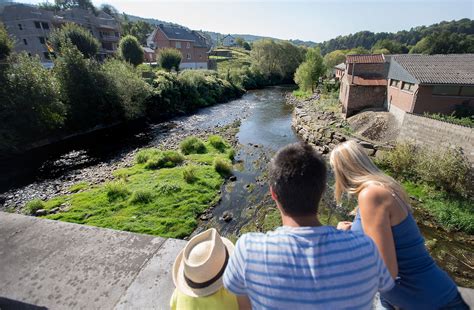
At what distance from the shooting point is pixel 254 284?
4.00ft

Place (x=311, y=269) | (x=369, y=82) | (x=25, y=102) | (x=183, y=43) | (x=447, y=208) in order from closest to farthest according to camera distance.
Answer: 1. (x=311, y=269)
2. (x=447, y=208)
3. (x=25, y=102)
4. (x=369, y=82)
5. (x=183, y=43)

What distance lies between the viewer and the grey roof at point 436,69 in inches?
595

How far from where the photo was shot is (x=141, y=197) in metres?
9.59

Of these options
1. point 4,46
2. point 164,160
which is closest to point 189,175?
point 164,160

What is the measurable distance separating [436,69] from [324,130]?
825 centimetres

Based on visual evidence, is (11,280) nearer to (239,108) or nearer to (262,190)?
(262,190)

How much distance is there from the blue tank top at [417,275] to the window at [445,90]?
59.2 feet

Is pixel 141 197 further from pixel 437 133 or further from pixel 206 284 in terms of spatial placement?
pixel 437 133

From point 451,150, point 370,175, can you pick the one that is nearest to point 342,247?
point 370,175

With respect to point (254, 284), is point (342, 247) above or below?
above

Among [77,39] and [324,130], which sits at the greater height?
[77,39]

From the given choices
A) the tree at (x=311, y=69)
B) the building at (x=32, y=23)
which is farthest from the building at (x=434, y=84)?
the building at (x=32, y=23)

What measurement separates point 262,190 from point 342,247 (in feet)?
33.2

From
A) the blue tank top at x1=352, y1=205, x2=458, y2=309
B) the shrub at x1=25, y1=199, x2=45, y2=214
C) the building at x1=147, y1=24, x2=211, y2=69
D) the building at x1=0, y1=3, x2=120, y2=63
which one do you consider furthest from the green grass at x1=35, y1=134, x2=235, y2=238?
the building at x1=147, y1=24, x2=211, y2=69
